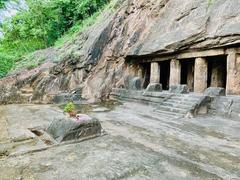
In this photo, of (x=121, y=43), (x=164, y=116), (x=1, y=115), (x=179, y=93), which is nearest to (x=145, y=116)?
(x=164, y=116)

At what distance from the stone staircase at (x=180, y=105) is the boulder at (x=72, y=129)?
11.5ft

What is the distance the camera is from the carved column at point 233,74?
30.5 ft

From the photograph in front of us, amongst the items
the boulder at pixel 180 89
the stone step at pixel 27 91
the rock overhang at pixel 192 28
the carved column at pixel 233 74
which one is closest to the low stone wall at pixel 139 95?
the boulder at pixel 180 89

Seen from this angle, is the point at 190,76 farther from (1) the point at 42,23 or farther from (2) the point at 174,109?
(1) the point at 42,23

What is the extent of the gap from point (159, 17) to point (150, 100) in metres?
5.82

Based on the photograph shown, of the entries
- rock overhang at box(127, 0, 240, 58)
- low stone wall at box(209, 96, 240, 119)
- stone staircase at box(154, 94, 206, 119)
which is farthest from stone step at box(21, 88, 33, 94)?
low stone wall at box(209, 96, 240, 119)

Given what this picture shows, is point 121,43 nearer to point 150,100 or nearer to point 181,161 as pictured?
point 150,100

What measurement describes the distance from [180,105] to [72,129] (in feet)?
16.0

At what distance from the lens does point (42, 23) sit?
2028 cm

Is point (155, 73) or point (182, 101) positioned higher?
point (155, 73)

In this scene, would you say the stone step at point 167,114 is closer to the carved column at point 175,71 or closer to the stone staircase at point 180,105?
the stone staircase at point 180,105

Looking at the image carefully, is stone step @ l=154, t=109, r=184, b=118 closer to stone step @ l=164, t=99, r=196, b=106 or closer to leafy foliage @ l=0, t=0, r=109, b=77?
stone step @ l=164, t=99, r=196, b=106

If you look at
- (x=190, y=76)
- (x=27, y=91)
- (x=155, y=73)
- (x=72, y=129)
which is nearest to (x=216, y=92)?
(x=155, y=73)

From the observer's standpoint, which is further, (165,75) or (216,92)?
(165,75)
